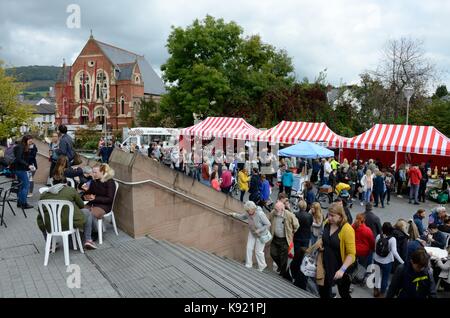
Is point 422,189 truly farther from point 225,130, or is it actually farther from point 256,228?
point 225,130

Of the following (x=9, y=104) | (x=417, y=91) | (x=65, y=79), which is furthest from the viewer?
(x=65, y=79)

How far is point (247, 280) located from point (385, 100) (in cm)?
3373

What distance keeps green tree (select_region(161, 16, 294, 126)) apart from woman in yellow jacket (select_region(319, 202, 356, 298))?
101 feet

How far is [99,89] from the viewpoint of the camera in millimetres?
65062

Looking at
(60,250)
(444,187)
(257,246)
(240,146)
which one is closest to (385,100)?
(240,146)

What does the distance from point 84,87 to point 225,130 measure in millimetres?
48271

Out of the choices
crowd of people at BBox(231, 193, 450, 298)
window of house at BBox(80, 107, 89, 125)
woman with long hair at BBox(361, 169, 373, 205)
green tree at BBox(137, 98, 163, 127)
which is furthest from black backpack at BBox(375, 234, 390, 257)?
window of house at BBox(80, 107, 89, 125)

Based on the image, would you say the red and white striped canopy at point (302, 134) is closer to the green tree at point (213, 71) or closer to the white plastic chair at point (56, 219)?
the green tree at point (213, 71)

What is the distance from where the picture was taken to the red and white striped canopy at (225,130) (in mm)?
23728

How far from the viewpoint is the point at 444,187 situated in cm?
1675

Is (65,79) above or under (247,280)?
above

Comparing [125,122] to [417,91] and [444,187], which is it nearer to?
[417,91]

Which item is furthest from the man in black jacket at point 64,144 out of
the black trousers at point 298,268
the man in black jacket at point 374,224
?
the man in black jacket at point 374,224

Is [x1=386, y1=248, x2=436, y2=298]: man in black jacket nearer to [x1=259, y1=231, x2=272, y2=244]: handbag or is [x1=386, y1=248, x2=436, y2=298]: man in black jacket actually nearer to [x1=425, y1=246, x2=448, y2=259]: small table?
[x1=259, y1=231, x2=272, y2=244]: handbag
